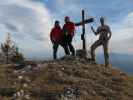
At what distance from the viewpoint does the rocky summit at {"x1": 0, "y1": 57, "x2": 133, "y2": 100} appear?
17297mm

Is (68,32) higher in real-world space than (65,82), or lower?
higher

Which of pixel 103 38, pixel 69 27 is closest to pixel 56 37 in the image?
pixel 69 27

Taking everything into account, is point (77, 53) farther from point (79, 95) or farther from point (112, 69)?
point (79, 95)

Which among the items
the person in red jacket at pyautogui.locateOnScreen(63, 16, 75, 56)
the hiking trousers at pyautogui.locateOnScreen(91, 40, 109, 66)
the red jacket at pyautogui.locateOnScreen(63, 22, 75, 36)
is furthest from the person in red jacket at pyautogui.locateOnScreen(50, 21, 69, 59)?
the hiking trousers at pyautogui.locateOnScreen(91, 40, 109, 66)

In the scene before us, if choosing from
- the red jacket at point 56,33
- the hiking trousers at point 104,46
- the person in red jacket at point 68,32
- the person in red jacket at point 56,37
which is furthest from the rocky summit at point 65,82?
the red jacket at point 56,33

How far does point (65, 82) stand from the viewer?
18703mm

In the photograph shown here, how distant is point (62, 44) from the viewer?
919 inches

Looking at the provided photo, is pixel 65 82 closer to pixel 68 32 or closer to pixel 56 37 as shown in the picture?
pixel 68 32

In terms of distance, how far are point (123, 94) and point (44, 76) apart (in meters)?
3.52

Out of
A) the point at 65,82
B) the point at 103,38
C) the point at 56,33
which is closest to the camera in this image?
the point at 65,82

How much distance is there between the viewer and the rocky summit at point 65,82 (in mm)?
17297

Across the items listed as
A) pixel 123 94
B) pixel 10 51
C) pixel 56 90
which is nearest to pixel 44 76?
pixel 56 90

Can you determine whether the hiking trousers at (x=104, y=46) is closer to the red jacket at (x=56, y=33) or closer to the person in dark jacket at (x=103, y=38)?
the person in dark jacket at (x=103, y=38)

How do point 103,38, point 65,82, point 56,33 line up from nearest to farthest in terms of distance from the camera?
point 65,82 → point 103,38 → point 56,33
